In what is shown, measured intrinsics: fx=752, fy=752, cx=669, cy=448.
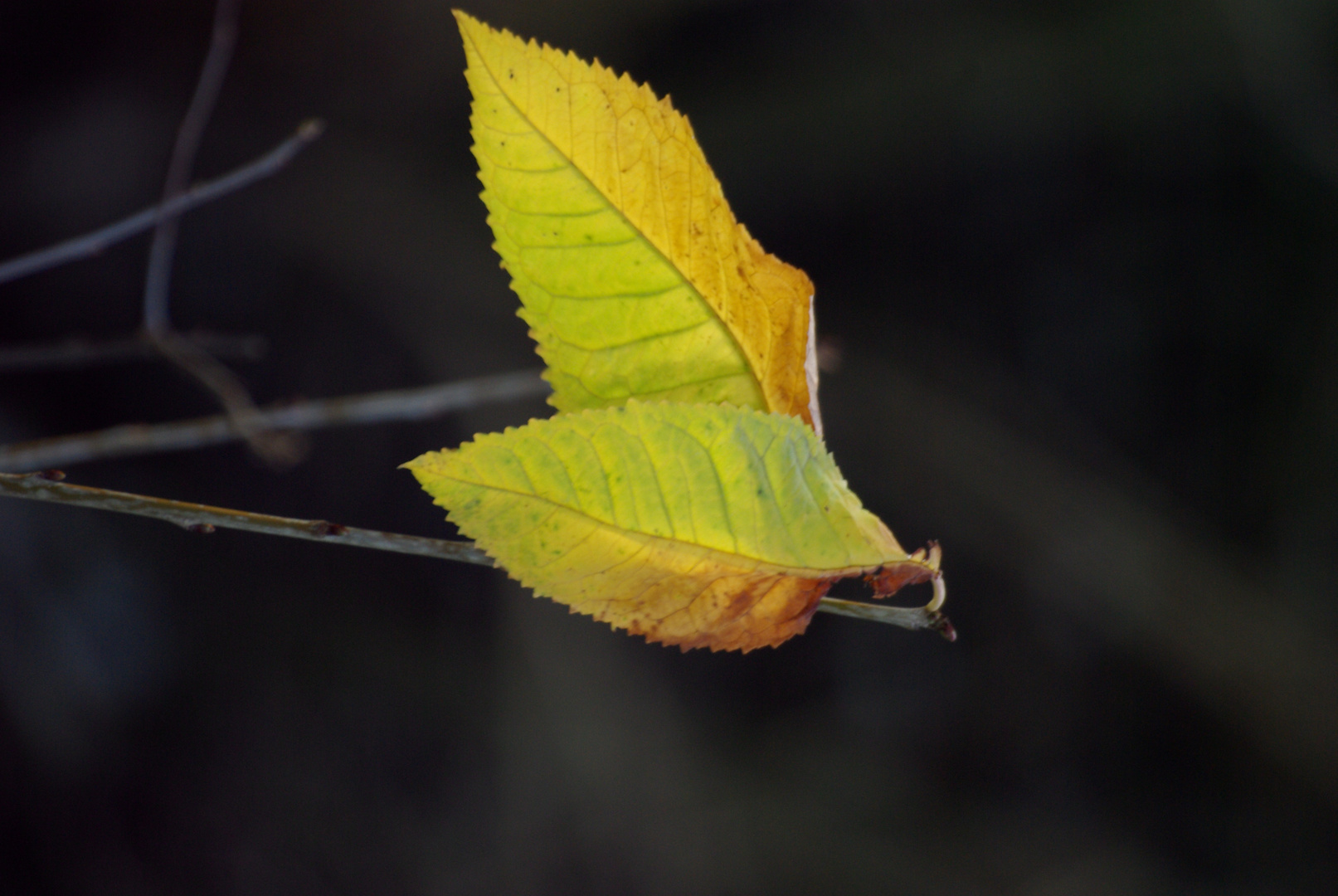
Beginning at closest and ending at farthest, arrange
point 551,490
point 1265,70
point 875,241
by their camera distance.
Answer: point 551,490 < point 1265,70 < point 875,241

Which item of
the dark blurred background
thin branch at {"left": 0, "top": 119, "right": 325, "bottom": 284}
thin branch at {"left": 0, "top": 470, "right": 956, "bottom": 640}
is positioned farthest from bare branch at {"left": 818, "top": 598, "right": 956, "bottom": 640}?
the dark blurred background

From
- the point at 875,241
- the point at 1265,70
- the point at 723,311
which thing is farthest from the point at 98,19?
the point at 1265,70

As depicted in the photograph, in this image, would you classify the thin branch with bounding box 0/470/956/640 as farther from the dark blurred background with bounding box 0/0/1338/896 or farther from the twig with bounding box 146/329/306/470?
the dark blurred background with bounding box 0/0/1338/896

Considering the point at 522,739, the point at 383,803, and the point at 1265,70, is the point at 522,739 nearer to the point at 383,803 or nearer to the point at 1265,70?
the point at 383,803

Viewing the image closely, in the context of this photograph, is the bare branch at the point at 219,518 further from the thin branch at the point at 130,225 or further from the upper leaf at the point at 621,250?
the thin branch at the point at 130,225

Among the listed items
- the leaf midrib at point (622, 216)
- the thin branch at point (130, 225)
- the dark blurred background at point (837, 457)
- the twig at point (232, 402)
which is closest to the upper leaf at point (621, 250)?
the leaf midrib at point (622, 216)
